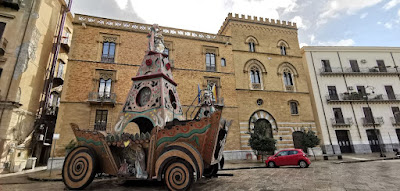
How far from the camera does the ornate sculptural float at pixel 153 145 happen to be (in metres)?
5.37

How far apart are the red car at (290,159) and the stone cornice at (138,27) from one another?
13.5 m

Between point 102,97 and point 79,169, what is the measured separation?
1067 centimetres

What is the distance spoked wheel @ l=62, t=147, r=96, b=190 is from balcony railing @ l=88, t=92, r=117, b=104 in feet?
32.6

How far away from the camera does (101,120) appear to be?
50.9 feet

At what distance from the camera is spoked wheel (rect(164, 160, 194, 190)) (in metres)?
5.12

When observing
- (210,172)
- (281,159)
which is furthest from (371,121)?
(210,172)

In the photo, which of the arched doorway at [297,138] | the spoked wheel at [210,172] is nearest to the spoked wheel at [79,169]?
the spoked wheel at [210,172]

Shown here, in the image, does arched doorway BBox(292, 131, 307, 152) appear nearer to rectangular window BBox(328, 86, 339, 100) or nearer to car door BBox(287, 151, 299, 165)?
rectangular window BBox(328, 86, 339, 100)

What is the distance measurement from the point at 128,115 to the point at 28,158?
44.2 feet

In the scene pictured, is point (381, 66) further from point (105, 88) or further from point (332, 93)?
point (105, 88)

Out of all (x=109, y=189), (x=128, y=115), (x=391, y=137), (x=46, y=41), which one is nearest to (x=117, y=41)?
(x=46, y=41)

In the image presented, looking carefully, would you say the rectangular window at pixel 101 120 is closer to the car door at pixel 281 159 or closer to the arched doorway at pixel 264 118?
the car door at pixel 281 159

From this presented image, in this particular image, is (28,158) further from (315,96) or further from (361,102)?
(361,102)

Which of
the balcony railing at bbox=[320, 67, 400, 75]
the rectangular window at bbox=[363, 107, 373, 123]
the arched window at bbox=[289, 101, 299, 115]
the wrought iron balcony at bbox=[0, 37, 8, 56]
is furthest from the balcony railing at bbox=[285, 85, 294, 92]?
the wrought iron balcony at bbox=[0, 37, 8, 56]
